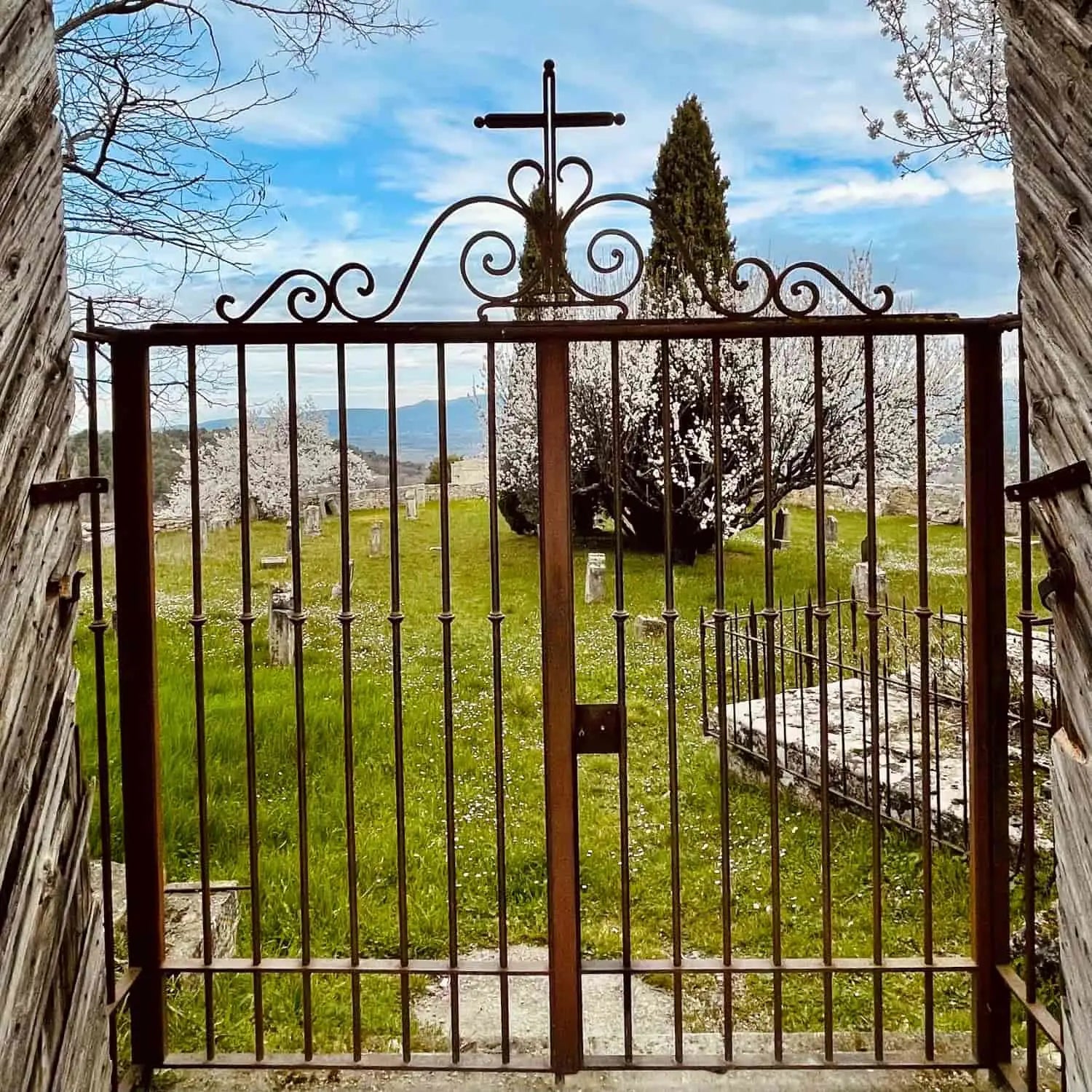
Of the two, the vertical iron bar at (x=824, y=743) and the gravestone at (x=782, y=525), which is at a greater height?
the gravestone at (x=782, y=525)

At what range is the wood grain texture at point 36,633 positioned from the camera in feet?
3.85

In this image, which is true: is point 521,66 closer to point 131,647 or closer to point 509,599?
point 131,647

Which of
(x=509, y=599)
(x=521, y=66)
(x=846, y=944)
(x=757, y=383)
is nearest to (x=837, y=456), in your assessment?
(x=757, y=383)

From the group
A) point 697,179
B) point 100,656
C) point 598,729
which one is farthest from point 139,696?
point 697,179

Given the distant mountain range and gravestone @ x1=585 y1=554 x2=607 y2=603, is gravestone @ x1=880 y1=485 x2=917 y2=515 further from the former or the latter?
the distant mountain range

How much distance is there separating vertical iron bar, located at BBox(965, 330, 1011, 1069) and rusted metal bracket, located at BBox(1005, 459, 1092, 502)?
82 centimetres

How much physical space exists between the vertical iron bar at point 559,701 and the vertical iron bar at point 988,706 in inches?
39.2

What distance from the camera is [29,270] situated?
1256 mm

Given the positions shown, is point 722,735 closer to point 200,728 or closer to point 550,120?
point 200,728

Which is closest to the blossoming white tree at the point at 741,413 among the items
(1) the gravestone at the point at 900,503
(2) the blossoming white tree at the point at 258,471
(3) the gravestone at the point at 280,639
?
(1) the gravestone at the point at 900,503

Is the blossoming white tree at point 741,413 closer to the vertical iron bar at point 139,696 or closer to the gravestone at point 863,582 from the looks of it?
the gravestone at point 863,582

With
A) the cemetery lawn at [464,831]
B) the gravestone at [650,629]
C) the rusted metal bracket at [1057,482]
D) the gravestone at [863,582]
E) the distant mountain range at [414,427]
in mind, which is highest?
the distant mountain range at [414,427]

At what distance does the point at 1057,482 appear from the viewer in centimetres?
124

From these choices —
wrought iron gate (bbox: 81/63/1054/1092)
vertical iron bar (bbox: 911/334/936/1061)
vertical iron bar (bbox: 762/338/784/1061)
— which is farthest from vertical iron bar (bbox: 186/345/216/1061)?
vertical iron bar (bbox: 911/334/936/1061)
